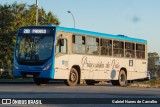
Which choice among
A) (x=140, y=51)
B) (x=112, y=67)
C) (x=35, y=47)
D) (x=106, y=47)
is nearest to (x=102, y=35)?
(x=106, y=47)

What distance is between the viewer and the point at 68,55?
2670cm

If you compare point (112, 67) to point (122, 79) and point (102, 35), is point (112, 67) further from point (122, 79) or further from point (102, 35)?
point (102, 35)

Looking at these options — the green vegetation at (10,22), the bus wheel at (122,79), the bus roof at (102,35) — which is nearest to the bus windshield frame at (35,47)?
the bus roof at (102,35)

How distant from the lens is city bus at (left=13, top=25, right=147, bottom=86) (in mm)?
26047

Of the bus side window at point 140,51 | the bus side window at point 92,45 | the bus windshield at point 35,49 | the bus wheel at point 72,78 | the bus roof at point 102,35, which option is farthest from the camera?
the bus side window at point 140,51

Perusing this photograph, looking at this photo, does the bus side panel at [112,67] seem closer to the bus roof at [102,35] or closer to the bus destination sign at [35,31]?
the bus roof at [102,35]

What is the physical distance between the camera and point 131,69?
33.2 meters

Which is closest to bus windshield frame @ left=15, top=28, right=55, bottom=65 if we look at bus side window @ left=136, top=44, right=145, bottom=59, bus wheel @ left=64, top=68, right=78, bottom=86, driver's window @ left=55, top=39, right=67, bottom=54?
driver's window @ left=55, top=39, right=67, bottom=54

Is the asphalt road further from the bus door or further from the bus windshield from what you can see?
the bus windshield

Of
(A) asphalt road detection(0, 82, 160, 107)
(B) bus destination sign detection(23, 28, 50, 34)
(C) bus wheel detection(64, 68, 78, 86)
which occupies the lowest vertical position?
(A) asphalt road detection(0, 82, 160, 107)

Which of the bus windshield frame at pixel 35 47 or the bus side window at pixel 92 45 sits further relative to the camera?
Result: the bus side window at pixel 92 45

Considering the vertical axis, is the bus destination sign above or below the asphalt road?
above

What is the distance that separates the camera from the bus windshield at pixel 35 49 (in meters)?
26.0

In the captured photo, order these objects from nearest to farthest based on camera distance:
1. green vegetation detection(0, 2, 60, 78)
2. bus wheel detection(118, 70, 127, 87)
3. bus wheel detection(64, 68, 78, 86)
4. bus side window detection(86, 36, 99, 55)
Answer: bus wheel detection(64, 68, 78, 86) → bus side window detection(86, 36, 99, 55) → bus wheel detection(118, 70, 127, 87) → green vegetation detection(0, 2, 60, 78)
